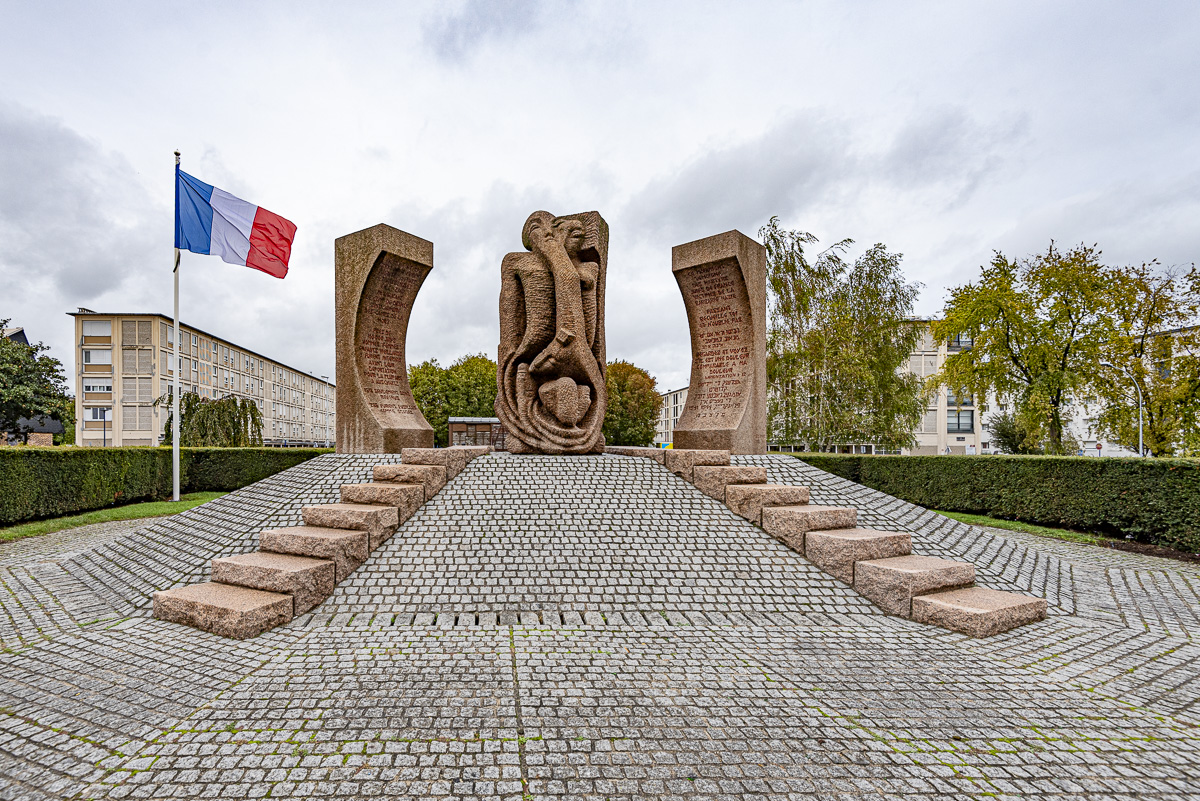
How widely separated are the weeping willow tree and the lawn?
7.01 meters

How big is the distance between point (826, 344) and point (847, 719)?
18645 mm

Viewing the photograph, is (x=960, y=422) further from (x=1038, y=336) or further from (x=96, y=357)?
(x=96, y=357)

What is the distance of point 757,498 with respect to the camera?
6309mm

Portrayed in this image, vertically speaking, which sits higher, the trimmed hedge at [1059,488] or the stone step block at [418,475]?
the stone step block at [418,475]

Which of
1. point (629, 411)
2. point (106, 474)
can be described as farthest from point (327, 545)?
point (629, 411)

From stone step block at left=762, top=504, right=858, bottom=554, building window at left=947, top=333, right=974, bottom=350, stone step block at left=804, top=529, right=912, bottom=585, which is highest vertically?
building window at left=947, top=333, right=974, bottom=350

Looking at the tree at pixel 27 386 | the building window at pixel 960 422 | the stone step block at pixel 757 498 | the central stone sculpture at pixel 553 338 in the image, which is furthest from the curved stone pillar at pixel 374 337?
the building window at pixel 960 422

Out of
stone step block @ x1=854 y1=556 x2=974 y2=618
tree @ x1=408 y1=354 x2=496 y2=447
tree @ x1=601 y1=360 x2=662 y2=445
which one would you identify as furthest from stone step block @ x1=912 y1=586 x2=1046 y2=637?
tree @ x1=408 y1=354 x2=496 y2=447

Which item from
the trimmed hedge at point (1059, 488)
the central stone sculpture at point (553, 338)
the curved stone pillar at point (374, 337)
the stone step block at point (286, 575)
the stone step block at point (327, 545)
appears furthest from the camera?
the curved stone pillar at point (374, 337)

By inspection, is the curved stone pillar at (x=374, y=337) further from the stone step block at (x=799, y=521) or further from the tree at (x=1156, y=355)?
the tree at (x=1156, y=355)

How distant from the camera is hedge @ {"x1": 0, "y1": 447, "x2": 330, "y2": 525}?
1020 cm

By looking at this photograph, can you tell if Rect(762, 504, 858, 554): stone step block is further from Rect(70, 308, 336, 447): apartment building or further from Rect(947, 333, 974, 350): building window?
Rect(70, 308, 336, 447): apartment building

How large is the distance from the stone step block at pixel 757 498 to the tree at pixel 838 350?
1443 centimetres

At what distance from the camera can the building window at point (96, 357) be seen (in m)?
40.4
